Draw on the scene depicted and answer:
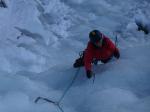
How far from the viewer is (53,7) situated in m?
9.41

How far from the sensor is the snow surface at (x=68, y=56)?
614 centimetres

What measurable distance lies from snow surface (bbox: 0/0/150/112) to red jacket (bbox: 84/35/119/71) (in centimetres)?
27

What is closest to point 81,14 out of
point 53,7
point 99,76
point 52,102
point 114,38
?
point 53,7

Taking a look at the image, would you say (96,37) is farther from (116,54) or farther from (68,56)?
(68,56)

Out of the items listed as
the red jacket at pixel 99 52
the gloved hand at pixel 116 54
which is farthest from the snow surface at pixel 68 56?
the red jacket at pixel 99 52

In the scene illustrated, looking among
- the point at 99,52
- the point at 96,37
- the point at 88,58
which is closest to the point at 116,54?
the point at 99,52

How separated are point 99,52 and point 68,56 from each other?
1.54 m

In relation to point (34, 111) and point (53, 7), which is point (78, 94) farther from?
point (53, 7)

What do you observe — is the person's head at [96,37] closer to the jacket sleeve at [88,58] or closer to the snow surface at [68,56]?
the jacket sleeve at [88,58]

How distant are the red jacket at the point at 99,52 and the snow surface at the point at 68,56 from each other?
0.88 feet

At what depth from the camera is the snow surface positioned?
6.14 metres

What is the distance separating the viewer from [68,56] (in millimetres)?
8078

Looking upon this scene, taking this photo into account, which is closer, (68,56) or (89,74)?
(89,74)

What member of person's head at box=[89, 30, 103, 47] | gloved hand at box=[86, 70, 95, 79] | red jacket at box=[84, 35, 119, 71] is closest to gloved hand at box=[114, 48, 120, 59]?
red jacket at box=[84, 35, 119, 71]
